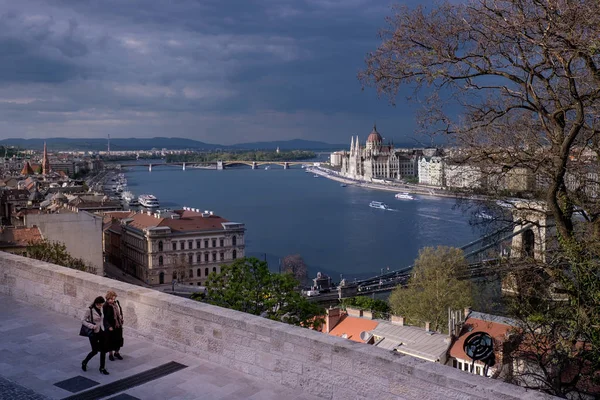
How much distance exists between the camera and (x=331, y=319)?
12.9m

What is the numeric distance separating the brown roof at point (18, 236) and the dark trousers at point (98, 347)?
11378 mm

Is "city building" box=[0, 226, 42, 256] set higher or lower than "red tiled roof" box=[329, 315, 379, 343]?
higher

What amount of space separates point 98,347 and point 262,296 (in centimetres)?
365

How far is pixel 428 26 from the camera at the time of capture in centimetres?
326

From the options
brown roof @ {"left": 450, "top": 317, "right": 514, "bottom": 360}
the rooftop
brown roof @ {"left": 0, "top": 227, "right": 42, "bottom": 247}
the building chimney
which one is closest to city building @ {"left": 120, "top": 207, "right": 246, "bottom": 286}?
brown roof @ {"left": 0, "top": 227, "right": 42, "bottom": 247}

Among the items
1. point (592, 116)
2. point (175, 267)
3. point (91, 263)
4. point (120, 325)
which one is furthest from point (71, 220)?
point (592, 116)

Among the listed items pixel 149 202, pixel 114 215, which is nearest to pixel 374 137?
pixel 149 202

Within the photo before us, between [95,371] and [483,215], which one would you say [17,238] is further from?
[483,215]

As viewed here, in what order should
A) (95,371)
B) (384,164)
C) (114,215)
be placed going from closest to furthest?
(95,371) → (114,215) → (384,164)

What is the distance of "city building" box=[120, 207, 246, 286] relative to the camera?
25.4 m

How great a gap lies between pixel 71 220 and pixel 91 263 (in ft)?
4.35

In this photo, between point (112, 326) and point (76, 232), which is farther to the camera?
point (76, 232)

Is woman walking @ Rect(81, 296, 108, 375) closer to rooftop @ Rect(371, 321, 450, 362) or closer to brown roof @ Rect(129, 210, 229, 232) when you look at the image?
rooftop @ Rect(371, 321, 450, 362)

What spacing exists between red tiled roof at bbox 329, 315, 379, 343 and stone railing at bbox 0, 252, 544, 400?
8.57 metres
